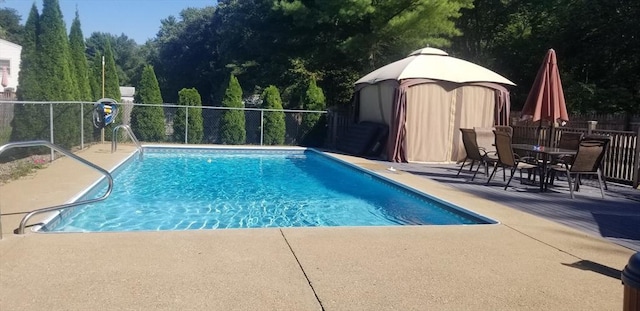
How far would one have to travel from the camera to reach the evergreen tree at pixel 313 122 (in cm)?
1627

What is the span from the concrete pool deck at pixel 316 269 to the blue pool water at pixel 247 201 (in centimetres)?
116

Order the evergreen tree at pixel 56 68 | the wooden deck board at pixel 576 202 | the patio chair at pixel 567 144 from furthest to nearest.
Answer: the evergreen tree at pixel 56 68 < the patio chair at pixel 567 144 < the wooden deck board at pixel 576 202

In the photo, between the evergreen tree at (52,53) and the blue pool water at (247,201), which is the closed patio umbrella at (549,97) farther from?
the evergreen tree at (52,53)

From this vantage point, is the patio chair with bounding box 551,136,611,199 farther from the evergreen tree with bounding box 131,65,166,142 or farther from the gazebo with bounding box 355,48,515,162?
the evergreen tree with bounding box 131,65,166,142

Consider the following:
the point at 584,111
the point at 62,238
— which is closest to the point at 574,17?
the point at 584,111

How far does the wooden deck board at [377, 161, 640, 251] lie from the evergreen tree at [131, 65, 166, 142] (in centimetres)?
897

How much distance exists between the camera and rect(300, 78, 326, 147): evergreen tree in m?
16.3

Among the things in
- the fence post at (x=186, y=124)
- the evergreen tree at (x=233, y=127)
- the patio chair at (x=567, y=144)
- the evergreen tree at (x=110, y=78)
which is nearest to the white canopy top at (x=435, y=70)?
the patio chair at (x=567, y=144)

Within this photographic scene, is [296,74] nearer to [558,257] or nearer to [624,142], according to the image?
[624,142]

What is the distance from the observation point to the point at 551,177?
8.31m

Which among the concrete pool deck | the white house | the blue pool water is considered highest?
the white house

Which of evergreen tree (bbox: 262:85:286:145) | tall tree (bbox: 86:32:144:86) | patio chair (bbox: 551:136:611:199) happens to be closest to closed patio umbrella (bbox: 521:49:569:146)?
patio chair (bbox: 551:136:611:199)

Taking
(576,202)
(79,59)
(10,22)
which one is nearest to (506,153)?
(576,202)

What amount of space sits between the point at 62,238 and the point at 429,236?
10.8 ft
